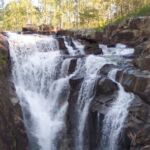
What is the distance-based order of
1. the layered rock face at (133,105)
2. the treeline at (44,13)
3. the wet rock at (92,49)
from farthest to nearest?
1. the treeline at (44,13)
2. the wet rock at (92,49)
3. the layered rock face at (133,105)

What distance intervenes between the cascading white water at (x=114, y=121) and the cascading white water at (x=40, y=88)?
2575 millimetres

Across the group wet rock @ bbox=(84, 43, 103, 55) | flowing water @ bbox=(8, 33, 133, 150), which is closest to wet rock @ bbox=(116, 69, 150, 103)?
flowing water @ bbox=(8, 33, 133, 150)

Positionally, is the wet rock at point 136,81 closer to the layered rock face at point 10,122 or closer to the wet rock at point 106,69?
the wet rock at point 106,69

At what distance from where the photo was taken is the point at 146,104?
1539 centimetres

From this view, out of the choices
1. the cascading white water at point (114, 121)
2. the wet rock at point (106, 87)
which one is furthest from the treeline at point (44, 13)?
the cascading white water at point (114, 121)

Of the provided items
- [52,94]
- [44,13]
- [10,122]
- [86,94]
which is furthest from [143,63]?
[44,13]

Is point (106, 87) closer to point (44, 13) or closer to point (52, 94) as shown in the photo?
point (52, 94)

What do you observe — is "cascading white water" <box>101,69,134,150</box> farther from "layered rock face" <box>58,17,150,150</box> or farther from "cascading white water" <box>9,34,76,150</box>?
"cascading white water" <box>9,34,76,150</box>

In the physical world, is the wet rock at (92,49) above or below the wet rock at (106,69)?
below

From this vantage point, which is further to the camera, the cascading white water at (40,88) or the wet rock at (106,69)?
the wet rock at (106,69)

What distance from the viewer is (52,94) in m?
19.5

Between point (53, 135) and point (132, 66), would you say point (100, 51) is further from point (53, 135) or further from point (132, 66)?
point (53, 135)

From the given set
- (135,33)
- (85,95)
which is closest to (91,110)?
(85,95)

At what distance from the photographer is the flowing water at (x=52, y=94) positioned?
16.0m
